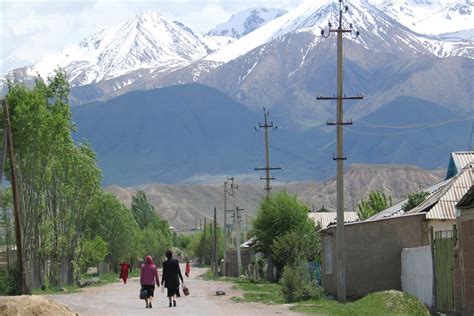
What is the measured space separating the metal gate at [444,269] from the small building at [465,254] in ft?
2.52

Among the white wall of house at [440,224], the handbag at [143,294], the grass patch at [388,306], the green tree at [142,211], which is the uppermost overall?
the green tree at [142,211]

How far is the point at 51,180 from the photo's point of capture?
58.8 meters

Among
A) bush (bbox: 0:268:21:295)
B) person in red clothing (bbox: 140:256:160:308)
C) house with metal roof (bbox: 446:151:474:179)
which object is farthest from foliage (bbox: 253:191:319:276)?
person in red clothing (bbox: 140:256:160:308)

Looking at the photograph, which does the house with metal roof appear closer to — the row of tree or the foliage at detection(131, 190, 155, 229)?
the row of tree

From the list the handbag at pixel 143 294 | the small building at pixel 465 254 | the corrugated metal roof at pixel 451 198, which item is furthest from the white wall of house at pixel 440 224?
the handbag at pixel 143 294

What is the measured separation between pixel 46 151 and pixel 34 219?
428cm

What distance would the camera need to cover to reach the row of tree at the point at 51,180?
50.4 meters

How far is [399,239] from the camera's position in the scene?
34.3 metres

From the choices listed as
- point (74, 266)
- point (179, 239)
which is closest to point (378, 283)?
point (74, 266)

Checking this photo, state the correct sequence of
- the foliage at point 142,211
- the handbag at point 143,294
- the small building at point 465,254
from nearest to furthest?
the small building at point 465,254
the handbag at point 143,294
the foliage at point 142,211

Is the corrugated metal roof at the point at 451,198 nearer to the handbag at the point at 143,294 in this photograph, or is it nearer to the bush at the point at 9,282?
the handbag at the point at 143,294

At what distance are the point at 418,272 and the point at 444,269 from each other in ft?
13.5

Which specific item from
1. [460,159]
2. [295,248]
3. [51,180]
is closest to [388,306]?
[460,159]

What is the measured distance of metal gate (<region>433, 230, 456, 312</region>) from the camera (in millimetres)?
25953
